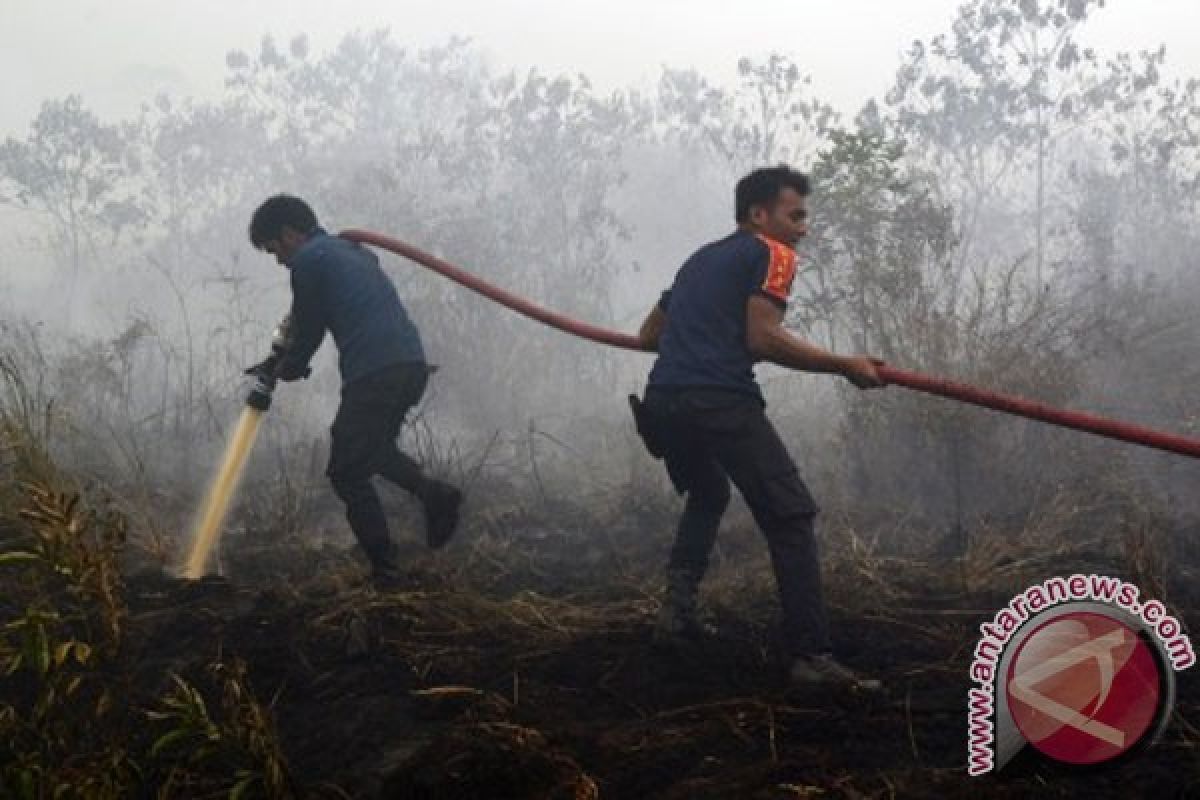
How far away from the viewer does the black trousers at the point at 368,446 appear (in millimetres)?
3980

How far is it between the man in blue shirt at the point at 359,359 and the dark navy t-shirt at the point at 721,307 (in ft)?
4.17

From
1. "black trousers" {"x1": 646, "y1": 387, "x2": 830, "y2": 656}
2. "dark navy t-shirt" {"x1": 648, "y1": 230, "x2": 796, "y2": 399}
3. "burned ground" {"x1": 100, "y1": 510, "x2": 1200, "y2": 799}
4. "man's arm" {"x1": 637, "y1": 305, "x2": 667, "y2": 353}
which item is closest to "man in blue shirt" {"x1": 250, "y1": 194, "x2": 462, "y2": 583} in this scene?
"burned ground" {"x1": 100, "y1": 510, "x2": 1200, "y2": 799}

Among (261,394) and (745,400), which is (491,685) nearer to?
(745,400)

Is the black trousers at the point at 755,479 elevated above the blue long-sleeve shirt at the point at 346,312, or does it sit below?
below

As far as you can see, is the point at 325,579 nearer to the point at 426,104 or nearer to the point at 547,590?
the point at 547,590

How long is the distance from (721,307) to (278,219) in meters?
1.99

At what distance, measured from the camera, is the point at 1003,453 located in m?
6.01

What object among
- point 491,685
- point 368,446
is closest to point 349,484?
point 368,446

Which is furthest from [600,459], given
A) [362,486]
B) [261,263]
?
[261,263]

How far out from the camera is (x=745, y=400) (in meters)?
3.14

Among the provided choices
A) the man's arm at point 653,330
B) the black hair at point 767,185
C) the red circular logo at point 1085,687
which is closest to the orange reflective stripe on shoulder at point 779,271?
the black hair at point 767,185

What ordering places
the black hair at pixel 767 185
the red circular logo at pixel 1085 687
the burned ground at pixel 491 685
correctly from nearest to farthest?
the red circular logo at pixel 1085 687
the burned ground at pixel 491 685
the black hair at pixel 767 185

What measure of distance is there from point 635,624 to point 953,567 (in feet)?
5.14

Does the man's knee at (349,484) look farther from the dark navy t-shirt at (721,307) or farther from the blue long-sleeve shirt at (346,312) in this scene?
the dark navy t-shirt at (721,307)
